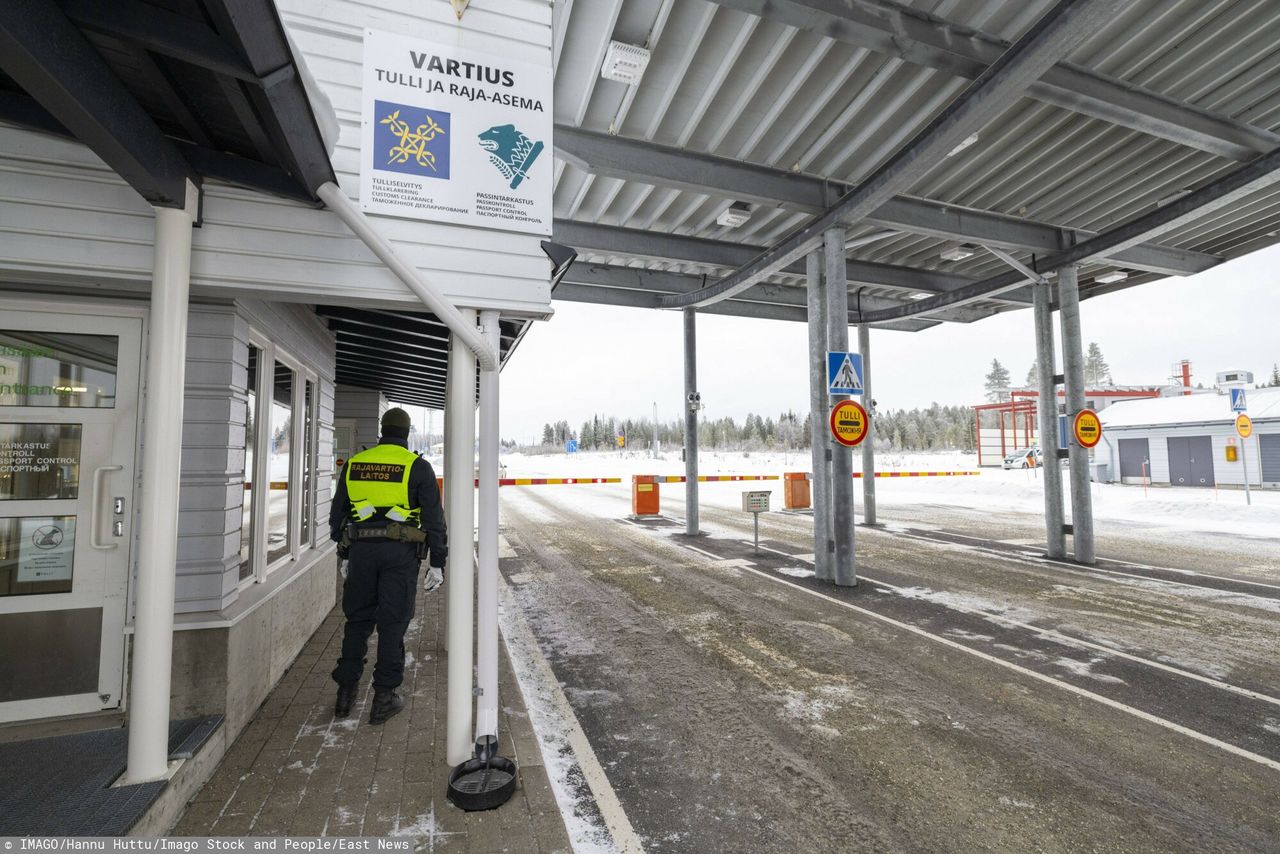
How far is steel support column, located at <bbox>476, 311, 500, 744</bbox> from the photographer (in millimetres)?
3309

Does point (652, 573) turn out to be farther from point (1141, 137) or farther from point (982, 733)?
point (1141, 137)

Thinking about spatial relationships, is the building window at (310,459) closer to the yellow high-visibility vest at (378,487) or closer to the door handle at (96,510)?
the yellow high-visibility vest at (378,487)

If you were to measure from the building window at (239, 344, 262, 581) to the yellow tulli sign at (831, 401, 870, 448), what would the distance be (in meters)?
6.70

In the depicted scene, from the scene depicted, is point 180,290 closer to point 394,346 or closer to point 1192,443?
point 394,346

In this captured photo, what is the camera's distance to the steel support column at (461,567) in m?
3.31

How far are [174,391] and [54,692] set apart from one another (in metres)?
1.97

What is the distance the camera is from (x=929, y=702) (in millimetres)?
4277

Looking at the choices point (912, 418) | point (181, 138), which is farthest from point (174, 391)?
point (912, 418)

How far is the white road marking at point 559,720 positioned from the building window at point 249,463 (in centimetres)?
221

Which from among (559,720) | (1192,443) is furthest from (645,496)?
(1192,443)

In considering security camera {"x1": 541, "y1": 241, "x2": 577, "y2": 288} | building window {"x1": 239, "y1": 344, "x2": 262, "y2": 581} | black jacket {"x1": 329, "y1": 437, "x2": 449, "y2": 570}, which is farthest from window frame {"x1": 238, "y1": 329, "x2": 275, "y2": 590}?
security camera {"x1": 541, "y1": 241, "x2": 577, "y2": 288}

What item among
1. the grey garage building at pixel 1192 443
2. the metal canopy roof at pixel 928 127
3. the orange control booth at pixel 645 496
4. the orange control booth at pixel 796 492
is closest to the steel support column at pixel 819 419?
the metal canopy roof at pixel 928 127

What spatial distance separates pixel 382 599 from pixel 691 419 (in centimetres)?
988

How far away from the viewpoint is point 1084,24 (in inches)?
189
